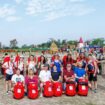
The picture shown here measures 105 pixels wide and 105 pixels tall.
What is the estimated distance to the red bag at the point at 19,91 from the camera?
10922mm

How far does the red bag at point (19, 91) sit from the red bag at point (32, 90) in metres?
0.28

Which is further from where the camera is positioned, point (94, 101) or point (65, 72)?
point (65, 72)

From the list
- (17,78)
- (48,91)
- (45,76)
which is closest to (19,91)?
(17,78)

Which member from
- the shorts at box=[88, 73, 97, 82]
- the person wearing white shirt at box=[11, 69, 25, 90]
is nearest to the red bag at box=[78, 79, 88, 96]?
the shorts at box=[88, 73, 97, 82]

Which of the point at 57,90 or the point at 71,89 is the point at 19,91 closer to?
the point at 57,90

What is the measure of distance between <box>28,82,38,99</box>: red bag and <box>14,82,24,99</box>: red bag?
28 centimetres

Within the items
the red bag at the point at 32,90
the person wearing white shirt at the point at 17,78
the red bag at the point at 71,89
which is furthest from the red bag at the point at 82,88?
the person wearing white shirt at the point at 17,78

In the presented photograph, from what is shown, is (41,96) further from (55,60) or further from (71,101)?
(55,60)

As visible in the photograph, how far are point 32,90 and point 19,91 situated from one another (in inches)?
19.1

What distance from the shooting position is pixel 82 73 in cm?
1191

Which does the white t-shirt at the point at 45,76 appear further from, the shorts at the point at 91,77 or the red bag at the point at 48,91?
the shorts at the point at 91,77

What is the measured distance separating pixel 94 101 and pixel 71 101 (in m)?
0.81

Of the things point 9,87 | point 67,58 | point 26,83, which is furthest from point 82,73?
point 9,87

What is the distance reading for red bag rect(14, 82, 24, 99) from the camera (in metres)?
10.9
